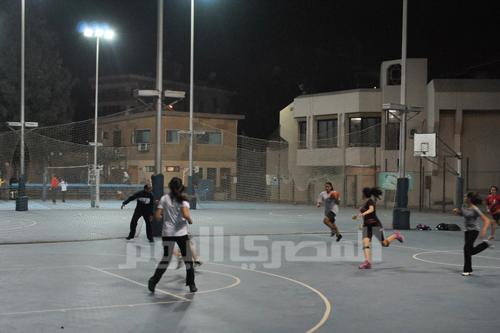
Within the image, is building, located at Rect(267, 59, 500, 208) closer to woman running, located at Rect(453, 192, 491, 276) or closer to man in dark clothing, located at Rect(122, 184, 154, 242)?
man in dark clothing, located at Rect(122, 184, 154, 242)

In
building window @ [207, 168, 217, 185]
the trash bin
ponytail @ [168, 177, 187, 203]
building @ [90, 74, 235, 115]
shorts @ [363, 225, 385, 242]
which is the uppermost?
building @ [90, 74, 235, 115]

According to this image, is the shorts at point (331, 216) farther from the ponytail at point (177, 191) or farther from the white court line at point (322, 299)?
the ponytail at point (177, 191)

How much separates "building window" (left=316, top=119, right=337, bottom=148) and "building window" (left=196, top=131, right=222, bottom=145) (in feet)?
32.6

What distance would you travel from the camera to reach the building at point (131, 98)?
7169 cm

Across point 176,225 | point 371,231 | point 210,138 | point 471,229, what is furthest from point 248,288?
point 210,138

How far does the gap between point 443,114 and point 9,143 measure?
91.9ft

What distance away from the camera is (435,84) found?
4100 cm

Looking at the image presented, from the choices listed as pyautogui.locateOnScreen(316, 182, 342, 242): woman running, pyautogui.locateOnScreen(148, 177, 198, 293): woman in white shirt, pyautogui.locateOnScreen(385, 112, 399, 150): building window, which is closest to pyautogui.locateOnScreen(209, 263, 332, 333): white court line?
pyautogui.locateOnScreen(148, 177, 198, 293): woman in white shirt

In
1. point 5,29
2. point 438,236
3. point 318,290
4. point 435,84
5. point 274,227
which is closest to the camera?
point 318,290

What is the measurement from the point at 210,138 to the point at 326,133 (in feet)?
37.7

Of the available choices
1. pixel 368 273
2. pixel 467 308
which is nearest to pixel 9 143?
pixel 368 273

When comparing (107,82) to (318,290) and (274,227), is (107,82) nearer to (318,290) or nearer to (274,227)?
(274,227)

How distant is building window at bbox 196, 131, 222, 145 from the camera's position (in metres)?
53.0

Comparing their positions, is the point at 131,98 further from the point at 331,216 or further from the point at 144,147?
the point at 331,216
